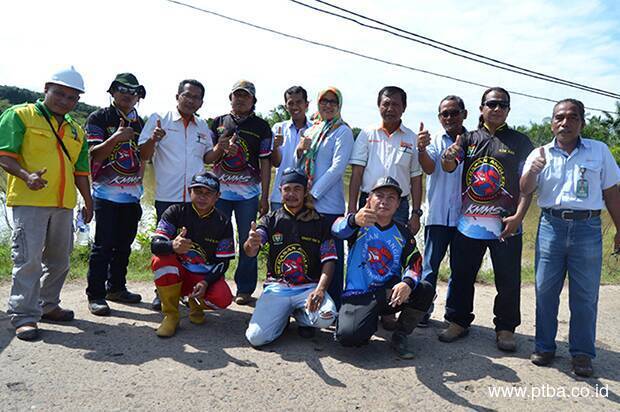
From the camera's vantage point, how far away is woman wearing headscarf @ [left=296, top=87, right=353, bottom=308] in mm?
4316

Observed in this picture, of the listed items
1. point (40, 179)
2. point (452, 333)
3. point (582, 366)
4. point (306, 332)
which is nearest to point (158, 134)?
point (40, 179)

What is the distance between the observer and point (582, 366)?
3525mm

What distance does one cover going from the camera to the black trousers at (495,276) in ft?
12.9

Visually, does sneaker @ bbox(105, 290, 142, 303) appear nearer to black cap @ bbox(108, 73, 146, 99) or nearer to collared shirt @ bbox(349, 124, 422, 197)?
black cap @ bbox(108, 73, 146, 99)

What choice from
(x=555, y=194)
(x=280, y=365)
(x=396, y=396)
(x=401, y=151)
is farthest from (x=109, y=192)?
(x=555, y=194)

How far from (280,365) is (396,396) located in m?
0.89

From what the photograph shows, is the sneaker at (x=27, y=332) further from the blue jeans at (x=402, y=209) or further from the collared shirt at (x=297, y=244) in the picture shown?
the blue jeans at (x=402, y=209)

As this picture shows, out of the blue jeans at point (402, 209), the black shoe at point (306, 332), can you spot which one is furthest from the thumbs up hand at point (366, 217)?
the black shoe at point (306, 332)

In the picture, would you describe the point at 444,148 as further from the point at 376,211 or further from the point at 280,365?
the point at 280,365

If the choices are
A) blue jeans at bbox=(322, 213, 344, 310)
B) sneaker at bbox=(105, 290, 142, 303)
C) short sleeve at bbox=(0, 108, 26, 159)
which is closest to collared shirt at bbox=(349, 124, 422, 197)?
blue jeans at bbox=(322, 213, 344, 310)

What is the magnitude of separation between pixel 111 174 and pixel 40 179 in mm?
893

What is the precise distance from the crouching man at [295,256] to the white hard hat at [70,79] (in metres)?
1.89

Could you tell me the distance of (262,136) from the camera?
188 inches

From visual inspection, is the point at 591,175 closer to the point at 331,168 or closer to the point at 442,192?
the point at 442,192
